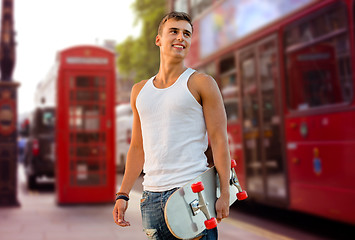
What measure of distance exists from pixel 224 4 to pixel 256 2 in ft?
3.93

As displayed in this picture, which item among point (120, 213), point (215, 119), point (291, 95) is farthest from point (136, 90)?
point (291, 95)

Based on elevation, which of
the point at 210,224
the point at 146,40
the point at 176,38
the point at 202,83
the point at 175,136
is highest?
the point at 146,40

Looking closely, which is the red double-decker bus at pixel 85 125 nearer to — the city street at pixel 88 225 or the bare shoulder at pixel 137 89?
the city street at pixel 88 225

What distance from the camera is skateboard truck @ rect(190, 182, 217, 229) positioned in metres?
1.88

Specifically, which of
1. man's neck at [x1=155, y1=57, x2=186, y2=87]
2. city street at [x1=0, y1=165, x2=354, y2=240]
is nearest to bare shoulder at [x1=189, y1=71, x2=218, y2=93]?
→ man's neck at [x1=155, y1=57, x2=186, y2=87]

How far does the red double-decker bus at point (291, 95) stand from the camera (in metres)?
5.36

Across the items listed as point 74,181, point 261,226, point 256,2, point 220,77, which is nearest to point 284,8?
point 256,2

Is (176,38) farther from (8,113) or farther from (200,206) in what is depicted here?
(8,113)

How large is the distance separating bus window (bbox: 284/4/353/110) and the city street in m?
1.61

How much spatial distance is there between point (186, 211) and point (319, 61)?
4.28m

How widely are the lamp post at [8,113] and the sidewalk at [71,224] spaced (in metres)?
0.42

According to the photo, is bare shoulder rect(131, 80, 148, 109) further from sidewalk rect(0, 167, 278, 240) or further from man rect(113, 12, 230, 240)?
sidewalk rect(0, 167, 278, 240)

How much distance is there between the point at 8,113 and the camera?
342 inches

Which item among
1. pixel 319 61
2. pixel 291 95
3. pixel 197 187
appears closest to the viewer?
pixel 197 187
